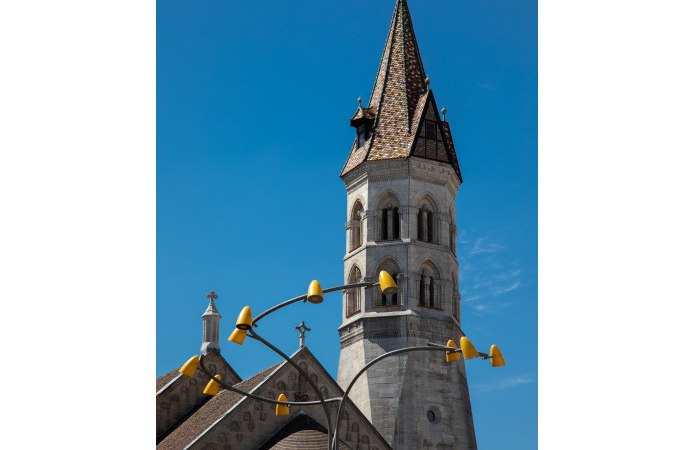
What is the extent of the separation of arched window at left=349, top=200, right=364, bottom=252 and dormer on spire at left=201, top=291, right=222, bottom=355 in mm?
4928

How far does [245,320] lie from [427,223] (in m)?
17.9

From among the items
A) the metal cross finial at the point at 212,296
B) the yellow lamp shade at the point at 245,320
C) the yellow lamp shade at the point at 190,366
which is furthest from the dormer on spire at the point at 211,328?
the yellow lamp shade at the point at 245,320

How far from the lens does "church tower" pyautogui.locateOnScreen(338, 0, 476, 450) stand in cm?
3225

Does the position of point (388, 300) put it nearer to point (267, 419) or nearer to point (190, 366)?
point (267, 419)

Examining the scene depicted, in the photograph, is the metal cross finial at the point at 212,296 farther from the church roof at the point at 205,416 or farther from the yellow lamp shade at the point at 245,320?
the yellow lamp shade at the point at 245,320

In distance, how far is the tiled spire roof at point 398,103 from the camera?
35156 millimetres

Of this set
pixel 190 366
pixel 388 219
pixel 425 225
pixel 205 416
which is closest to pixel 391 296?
pixel 388 219

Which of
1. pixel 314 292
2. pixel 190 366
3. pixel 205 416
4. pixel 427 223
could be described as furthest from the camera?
pixel 427 223

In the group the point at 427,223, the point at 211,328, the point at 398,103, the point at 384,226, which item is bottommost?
the point at 211,328

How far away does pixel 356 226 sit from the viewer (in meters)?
35.4

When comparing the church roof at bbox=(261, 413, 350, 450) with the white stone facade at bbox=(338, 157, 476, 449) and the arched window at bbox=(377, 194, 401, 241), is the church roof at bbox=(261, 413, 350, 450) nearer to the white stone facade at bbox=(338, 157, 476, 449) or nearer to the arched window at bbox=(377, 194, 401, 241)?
the white stone facade at bbox=(338, 157, 476, 449)
